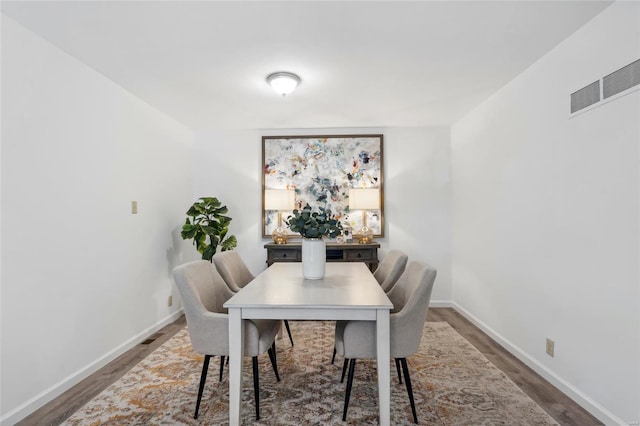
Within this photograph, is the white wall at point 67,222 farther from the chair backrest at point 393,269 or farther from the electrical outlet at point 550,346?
the electrical outlet at point 550,346

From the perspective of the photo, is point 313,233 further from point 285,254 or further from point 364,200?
point 364,200

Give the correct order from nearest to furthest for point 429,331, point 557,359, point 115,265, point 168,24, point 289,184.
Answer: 1. point 168,24
2. point 557,359
3. point 115,265
4. point 429,331
5. point 289,184

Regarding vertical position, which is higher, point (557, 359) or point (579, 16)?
point (579, 16)

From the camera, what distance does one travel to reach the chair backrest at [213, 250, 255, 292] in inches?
104

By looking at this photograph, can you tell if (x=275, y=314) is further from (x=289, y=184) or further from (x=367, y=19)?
(x=289, y=184)

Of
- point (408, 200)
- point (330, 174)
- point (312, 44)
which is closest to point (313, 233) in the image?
point (312, 44)

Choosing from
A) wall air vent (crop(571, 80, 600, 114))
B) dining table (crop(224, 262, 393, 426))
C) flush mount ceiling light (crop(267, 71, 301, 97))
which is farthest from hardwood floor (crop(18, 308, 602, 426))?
flush mount ceiling light (crop(267, 71, 301, 97))

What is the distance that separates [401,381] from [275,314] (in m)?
1.22

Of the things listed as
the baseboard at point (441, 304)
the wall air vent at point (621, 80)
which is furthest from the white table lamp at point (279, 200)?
the wall air vent at point (621, 80)

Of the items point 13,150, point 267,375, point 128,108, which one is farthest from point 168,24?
point 267,375

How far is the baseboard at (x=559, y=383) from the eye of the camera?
1.90 meters

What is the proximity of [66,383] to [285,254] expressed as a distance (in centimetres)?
234

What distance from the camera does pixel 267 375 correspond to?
249cm

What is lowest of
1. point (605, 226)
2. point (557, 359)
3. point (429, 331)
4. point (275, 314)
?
point (429, 331)
